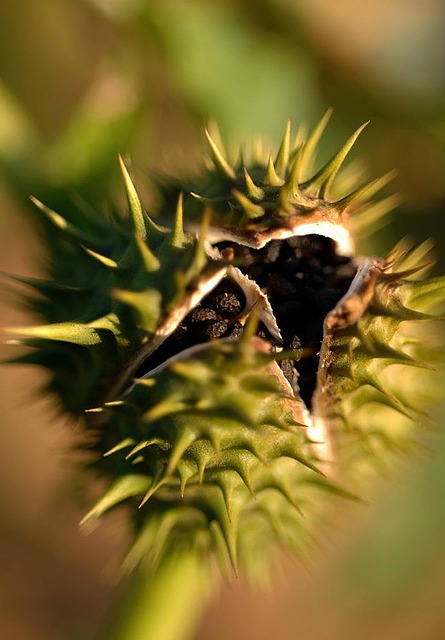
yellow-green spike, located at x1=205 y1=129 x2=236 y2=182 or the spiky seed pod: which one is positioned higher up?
yellow-green spike, located at x1=205 y1=129 x2=236 y2=182

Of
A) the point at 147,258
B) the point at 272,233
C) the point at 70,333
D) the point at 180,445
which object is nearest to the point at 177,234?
the point at 147,258

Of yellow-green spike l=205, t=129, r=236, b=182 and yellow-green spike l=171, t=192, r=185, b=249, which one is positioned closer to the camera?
yellow-green spike l=171, t=192, r=185, b=249

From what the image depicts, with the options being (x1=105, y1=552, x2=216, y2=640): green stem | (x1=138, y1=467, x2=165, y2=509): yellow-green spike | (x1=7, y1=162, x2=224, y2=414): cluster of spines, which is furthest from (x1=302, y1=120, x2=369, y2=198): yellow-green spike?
(x1=105, y1=552, x2=216, y2=640): green stem

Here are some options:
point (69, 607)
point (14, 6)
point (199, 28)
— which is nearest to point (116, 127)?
point (199, 28)

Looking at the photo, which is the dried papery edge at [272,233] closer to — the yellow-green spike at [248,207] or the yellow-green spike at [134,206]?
the yellow-green spike at [248,207]

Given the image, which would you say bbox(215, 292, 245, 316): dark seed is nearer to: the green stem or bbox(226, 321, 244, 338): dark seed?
bbox(226, 321, 244, 338): dark seed

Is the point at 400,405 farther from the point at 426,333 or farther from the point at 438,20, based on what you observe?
the point at 438,20
